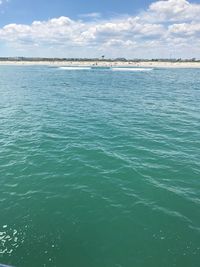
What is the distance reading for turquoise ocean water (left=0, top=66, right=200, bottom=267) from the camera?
1072 cm

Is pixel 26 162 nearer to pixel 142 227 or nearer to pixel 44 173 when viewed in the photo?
pixel 44 173

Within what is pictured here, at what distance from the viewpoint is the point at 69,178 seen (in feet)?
54.3

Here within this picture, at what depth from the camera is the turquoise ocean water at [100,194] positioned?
10.7m

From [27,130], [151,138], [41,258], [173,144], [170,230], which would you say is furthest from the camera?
[27,130]

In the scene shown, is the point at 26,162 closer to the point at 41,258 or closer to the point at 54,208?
the point at 54,208

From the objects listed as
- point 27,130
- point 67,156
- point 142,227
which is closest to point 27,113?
point 27,130

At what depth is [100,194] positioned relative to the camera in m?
14.8

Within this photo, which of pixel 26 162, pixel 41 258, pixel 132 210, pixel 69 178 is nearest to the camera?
pixel 41 258

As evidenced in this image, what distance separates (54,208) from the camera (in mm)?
13461

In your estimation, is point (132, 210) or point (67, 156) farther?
point (67, 156)

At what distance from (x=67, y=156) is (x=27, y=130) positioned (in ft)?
27.3

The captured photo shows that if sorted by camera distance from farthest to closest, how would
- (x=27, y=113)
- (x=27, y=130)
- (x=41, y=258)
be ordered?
(x=27, y=113)
(x=27, y=130)
(x=41, y=258)

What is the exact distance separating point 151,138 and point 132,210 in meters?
11.5

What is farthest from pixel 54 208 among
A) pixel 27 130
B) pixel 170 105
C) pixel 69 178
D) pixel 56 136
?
pixel 170 105
